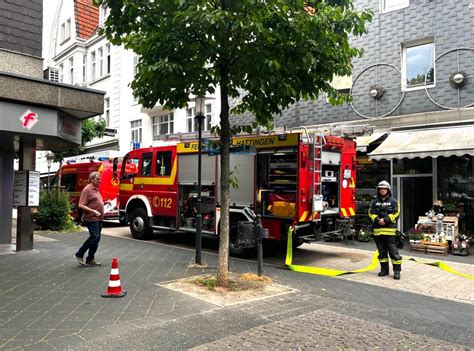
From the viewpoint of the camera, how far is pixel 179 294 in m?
6.32

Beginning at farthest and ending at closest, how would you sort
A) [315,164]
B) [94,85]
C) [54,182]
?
[94,85], [54,182], [315,164]

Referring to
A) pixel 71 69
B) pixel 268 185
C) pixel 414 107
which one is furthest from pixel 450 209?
pixel 71 69

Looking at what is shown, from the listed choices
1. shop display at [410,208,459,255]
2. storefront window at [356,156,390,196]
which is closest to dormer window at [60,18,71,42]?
storefront window at [356,156,390,196]

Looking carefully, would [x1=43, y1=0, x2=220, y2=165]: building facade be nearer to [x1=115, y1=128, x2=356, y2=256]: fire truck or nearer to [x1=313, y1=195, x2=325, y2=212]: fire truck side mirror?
[x1=115, y1=128, x2=356, y2=256]: fire truck

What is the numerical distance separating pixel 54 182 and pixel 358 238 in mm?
13909

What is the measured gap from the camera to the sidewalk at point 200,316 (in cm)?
457

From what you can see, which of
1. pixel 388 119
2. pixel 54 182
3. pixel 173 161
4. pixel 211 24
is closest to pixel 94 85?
pixel 54 182

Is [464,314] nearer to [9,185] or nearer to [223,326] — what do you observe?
[223,326]

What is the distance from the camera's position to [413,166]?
1332 cm

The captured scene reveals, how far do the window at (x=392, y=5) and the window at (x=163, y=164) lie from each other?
27.5 ft

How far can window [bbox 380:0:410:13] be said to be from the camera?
1371 cm

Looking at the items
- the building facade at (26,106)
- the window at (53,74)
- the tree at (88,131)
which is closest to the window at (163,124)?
the tree at (88,131)

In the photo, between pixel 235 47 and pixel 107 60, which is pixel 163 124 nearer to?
pixel 107 60

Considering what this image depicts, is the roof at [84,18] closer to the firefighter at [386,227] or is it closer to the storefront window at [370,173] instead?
the storefront window at [370,173]
